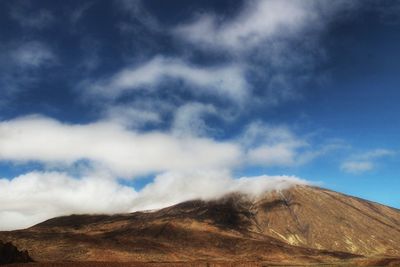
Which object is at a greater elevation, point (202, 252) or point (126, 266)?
point (202, 252)

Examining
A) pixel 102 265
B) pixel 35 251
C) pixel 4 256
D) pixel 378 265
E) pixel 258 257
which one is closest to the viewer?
pixel 102 265

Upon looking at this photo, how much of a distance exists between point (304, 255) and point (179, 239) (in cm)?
5163

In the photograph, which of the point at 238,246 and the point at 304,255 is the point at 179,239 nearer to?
the point at 238,246

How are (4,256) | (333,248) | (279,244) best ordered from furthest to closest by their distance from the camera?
(333,248) → (279,244) → (4,256)

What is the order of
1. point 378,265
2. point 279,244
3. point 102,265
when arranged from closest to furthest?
point 102,265 → point 378,265 → point 279,244

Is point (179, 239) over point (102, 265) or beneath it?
over

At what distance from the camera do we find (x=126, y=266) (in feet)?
176

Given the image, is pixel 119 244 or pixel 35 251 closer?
pixel 35 251

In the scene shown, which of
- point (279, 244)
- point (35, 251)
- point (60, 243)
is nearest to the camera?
point (35, 251)

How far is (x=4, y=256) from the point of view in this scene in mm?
76000

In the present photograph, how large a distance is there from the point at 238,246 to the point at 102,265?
5234 inches

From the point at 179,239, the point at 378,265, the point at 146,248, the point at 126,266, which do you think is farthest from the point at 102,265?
the point at 179,239

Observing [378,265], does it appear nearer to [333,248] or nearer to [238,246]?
[238,246]

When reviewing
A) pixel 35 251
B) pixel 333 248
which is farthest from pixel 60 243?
pixel 333 248
